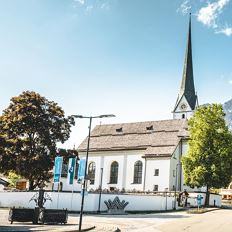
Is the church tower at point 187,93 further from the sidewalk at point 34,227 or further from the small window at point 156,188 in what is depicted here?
the sidewalk at point 34,227

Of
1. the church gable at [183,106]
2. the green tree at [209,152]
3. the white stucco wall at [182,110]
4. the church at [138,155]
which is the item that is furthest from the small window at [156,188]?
the church gable at [183,106]

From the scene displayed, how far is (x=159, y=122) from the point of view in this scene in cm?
7569

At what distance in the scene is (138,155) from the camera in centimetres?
6956

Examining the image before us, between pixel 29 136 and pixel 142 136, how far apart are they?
108 feet

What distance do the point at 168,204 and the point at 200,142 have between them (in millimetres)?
11108

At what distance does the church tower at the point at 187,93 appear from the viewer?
314 feet

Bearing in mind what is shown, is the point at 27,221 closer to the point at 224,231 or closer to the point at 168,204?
the point at 224,231

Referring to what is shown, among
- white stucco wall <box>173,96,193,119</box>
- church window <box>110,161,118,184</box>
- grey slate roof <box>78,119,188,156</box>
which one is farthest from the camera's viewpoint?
white stucco wall <box>173,96,193,119</box>

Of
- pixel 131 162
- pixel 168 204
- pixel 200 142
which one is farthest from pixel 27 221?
pixel 131 162

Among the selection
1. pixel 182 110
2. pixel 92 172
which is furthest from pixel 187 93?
pixel 92 172

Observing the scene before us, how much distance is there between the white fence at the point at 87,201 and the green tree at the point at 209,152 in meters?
6.24

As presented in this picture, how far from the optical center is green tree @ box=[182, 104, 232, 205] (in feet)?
168

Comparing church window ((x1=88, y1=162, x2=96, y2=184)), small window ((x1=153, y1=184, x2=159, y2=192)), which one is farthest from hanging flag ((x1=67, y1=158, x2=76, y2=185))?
church window ((x1=88, y1=162, x2=96, y2=184))

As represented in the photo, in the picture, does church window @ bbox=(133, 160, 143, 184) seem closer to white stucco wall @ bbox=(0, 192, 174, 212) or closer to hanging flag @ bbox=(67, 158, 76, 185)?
white stucco wall @ bbox=(0, 192, 174, 212)
